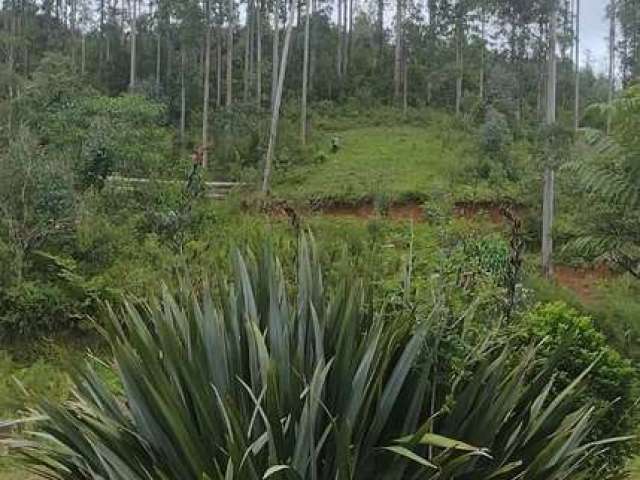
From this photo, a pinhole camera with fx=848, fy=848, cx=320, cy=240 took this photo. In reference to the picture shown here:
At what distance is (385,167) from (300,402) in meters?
20.4

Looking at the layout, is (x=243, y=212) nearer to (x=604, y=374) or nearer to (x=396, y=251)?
(x=396, y=251)

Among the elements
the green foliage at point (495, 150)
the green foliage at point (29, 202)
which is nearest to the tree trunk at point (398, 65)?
the green foliage at point (495, 150)

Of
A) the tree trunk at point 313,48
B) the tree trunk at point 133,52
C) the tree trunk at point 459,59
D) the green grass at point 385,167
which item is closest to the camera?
the green grass at point 385,167

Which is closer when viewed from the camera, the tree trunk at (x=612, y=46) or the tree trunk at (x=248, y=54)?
the tree trunk at (x=248, y=54)

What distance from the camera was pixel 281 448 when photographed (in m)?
2.94

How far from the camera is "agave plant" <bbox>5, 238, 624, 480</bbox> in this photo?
2.97 meters

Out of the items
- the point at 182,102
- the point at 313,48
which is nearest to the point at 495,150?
the point at 182,102

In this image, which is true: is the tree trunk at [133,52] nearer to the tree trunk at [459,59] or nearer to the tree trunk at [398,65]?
the tree trunk at [398,65]

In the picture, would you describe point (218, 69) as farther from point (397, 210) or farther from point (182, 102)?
point (397, 210)

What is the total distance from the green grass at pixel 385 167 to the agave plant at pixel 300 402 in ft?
48.6

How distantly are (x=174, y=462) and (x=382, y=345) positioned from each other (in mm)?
894

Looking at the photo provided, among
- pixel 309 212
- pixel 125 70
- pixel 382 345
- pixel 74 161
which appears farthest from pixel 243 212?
pixel 125 70

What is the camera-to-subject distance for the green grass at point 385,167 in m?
20.6

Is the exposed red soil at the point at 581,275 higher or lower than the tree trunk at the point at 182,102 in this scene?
lower
